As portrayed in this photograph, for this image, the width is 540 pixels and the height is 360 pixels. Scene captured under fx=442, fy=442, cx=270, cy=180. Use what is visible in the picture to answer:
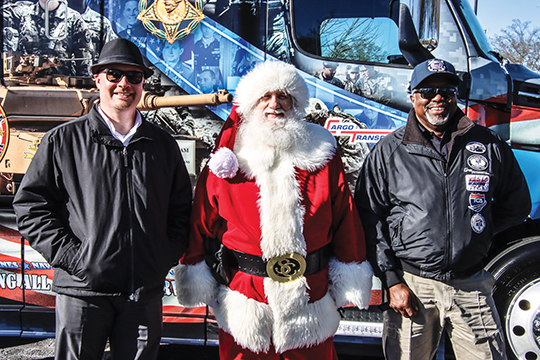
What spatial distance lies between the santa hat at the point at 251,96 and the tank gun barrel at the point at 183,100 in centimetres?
76

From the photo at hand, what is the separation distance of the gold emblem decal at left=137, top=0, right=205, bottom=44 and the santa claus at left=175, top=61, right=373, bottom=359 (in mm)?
1003

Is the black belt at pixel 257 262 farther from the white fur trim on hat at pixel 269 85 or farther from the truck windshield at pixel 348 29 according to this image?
the truck windshield at pixel 348 29

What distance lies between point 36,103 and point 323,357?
2.39 m

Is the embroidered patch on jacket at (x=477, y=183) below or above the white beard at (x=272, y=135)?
below

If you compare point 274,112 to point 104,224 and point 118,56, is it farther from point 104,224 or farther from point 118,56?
point 104,224

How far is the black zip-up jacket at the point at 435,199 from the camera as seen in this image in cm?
200

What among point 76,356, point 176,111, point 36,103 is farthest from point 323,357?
point 36,103

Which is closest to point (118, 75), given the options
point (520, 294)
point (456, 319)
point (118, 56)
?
point (118, 56)

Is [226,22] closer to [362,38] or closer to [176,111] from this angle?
[176,111]

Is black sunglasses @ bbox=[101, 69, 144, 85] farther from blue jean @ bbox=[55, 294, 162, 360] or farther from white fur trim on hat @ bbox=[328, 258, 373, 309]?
white fur trim on hat @ bbox=[328, 258, 373, 309]

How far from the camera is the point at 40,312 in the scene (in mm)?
3051

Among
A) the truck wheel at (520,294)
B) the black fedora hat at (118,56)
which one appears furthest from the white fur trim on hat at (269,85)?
the truck wheel at (520,294)

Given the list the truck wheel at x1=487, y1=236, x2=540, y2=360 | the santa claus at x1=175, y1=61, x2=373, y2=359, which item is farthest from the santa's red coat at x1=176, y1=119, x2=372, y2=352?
the truck wheel at x1=487, y1=236, x2=540, y2=360

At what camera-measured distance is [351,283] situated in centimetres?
201
